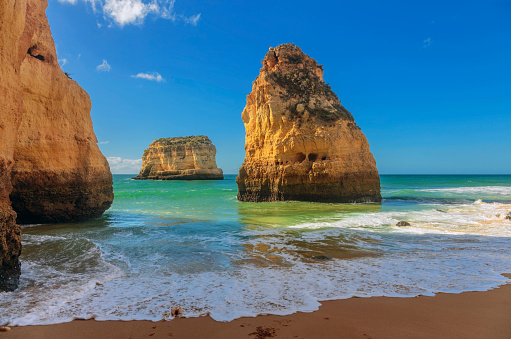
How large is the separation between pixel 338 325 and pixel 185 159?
69.2 meters

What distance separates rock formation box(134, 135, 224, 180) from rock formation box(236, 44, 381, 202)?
47717 mm

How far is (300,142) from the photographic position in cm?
2052

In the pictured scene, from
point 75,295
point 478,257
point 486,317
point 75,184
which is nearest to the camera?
point 486,317

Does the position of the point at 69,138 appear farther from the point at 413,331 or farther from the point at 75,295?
the point at 413,331

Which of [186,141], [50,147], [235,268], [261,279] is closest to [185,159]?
[186,141]

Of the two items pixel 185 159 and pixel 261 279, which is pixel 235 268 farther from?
pixel 185 159

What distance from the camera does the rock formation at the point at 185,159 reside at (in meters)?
69.8

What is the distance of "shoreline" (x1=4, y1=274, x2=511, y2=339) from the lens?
3.37m

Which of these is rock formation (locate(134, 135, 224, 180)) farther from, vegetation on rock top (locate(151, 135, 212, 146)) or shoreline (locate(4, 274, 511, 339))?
shoreline (locate(4, 274, 511, 339))

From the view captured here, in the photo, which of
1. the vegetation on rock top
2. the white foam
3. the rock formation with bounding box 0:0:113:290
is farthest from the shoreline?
the vegetation on rock top

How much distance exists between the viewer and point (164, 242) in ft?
28.3

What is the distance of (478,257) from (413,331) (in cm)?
433

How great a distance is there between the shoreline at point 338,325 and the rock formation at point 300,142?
15.7m

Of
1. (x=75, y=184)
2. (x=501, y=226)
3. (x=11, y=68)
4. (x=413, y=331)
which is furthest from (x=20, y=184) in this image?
(x=501, y=226)
